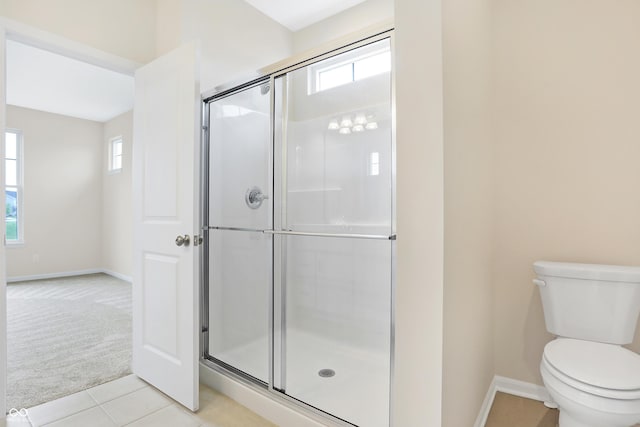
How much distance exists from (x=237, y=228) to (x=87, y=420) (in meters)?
1.29

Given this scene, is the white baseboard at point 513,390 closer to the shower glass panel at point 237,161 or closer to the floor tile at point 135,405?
the shower glass panel at point 237,161

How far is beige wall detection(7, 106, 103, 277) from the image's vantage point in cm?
515

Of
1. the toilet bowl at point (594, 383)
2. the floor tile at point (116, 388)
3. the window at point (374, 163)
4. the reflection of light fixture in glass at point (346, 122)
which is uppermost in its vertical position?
the reflection of light fixture in glass at point (346, 122)

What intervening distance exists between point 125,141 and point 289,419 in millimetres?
5166

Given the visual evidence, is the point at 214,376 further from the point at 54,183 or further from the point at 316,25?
the point at 54,183

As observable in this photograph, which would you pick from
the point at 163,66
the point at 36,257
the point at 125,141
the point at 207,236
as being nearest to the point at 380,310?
the point at 207,236

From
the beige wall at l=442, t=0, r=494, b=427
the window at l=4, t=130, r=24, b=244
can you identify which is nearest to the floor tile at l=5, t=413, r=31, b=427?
the beige wall at l=442, t=0, r=494, b=427

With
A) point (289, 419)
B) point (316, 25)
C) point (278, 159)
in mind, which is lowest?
point (289, 419)

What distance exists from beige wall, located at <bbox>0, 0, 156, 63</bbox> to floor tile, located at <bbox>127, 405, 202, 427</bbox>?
220 centimetres

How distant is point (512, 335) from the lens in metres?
2.04

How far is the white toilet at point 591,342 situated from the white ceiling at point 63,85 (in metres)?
4.03

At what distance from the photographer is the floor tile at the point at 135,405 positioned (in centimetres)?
176

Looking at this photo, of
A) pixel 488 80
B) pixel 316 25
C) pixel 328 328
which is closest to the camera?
pixel 488 80

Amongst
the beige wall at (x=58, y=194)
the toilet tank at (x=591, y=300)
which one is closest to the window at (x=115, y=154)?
the beige wall at (x=58, y=194)
